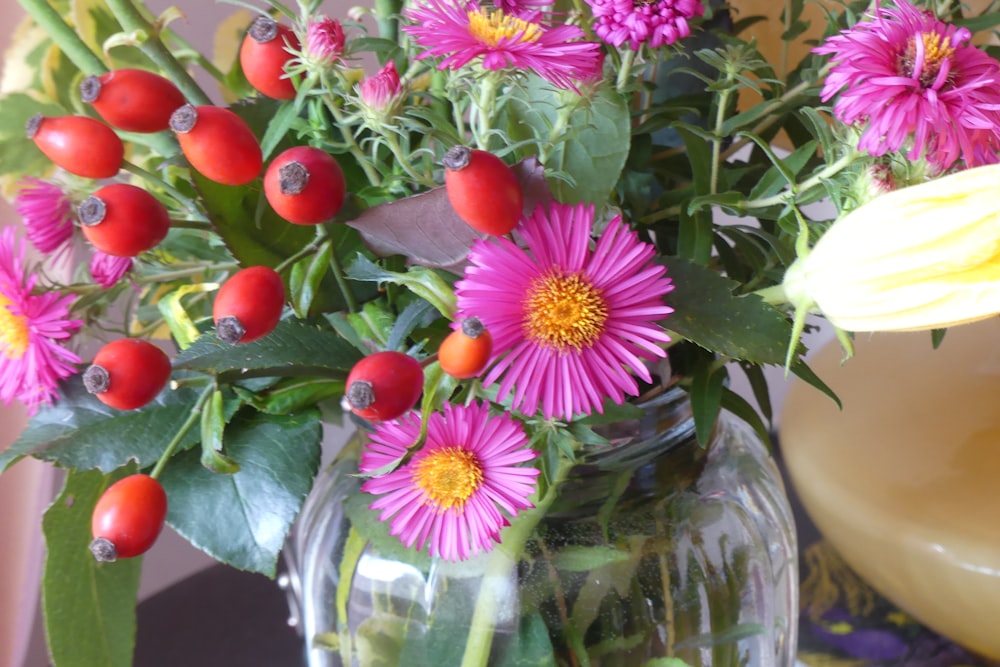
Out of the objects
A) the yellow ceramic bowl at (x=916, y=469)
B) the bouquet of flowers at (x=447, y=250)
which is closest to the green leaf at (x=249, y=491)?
the bouquet of flowers at (x=447, y=250)

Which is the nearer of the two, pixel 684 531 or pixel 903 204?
pixel 903 204

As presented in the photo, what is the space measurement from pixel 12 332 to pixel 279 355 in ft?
0.25

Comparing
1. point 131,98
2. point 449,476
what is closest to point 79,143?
point 131,98

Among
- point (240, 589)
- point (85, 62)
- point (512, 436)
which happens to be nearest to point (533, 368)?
point (512, 436)

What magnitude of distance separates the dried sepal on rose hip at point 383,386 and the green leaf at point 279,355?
0.13 feet

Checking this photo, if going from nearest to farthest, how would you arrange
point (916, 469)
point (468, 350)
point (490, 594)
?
point (468, 350), point (490, 594), point (916, 469)

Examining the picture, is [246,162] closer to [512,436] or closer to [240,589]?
[512,436]

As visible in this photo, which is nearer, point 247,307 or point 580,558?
point 247,307

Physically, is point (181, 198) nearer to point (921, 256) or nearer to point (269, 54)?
point (269, 54)

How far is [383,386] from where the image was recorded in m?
0.17

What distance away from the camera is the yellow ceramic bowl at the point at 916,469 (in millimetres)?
387

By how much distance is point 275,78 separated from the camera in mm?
206

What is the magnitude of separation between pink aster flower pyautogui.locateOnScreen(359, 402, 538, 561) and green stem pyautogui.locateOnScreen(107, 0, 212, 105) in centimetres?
11

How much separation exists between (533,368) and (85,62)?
157 mm
